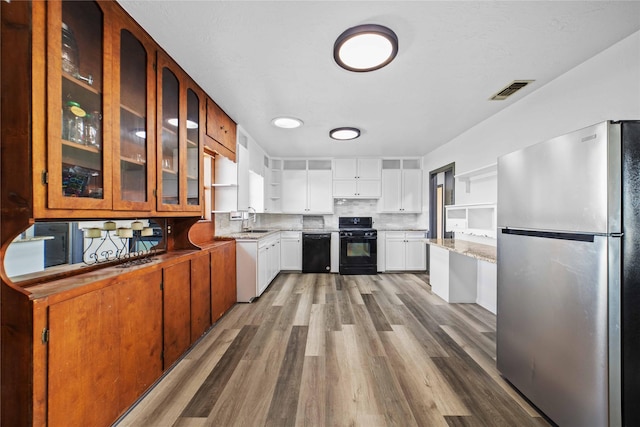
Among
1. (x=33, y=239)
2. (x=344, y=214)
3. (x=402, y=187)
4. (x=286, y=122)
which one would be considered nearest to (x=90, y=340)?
(x=33, y=239)

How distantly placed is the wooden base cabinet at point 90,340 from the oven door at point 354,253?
3.20 metres

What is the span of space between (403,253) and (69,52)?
4.98 m

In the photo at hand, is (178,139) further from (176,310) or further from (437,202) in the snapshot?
(437,202)

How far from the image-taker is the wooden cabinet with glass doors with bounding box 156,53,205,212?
71.6 inches

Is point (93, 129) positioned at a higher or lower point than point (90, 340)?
higher

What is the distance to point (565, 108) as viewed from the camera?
82.1 inches

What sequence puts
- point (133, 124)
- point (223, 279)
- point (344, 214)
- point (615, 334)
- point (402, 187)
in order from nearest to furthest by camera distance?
point (615, 334) → point (133, 124) → point (223, 279) → point (402, 187) → point (344, 214)

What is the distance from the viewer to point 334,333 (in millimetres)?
2480

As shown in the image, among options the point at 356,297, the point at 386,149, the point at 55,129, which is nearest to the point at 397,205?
the point at 386,149

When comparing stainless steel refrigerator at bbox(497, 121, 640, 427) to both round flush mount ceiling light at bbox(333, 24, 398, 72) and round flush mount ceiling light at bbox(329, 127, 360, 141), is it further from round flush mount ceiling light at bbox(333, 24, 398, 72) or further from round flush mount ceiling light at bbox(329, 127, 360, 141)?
round flush mount ceiling light at bbox(329, 127, 360, 141)

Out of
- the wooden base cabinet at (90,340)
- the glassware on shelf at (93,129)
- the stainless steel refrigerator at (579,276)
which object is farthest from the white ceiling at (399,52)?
the wooden base cabinet at (90,340)

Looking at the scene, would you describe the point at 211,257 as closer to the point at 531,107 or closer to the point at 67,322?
the point at 67,322

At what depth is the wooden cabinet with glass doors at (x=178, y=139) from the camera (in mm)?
1819

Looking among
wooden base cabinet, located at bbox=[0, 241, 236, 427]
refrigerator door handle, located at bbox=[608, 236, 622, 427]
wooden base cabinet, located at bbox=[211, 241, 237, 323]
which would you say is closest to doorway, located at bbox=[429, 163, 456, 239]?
refrigerator door handle, located at bbox=[608, 236, 622, 427]
